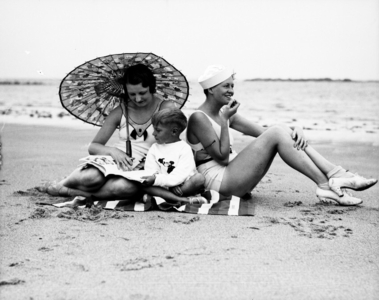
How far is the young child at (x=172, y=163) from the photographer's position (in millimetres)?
4355

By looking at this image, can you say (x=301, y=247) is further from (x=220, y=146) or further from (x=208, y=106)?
(x=208, y=106)

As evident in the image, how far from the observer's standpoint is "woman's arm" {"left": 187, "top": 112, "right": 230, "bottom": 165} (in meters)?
4.43

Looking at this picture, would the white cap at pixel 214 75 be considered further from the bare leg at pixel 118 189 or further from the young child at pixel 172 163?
the bare leg at pixel 118 189

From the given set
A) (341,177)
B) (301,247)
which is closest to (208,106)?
(341,177)

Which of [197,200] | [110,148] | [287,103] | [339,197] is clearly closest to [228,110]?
[197,200]

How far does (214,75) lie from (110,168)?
111cm

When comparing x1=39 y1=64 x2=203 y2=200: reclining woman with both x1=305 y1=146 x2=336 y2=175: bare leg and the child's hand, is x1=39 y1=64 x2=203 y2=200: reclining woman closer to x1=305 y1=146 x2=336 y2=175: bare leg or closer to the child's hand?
the child's hand

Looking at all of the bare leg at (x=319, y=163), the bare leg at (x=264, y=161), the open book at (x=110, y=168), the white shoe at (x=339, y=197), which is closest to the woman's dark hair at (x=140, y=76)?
the open book at (x=110, y=168)

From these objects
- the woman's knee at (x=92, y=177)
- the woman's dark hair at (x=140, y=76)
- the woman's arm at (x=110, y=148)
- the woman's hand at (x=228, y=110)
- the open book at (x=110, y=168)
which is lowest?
the woman's knee at (x=92, y=177)

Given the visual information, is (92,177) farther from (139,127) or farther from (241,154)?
(241,154)

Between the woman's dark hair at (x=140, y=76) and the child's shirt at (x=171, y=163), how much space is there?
532 millimetres

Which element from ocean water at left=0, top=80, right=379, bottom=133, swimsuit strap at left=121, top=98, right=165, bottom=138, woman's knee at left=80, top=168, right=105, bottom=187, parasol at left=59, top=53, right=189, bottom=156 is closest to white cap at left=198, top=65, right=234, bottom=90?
parasol at left=59, top=53, right=189, bottom=156

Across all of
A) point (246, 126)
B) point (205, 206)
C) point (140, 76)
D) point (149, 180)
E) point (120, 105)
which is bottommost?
point (205, 206)

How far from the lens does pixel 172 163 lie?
439cm
